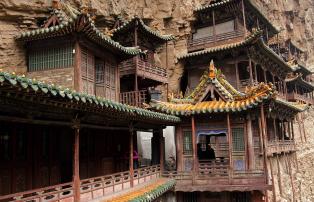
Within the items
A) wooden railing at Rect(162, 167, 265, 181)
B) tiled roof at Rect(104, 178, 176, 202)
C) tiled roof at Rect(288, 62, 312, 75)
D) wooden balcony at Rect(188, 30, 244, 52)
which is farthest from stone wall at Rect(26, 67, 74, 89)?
tiled roof at Rect(288, 62, 312, 75)

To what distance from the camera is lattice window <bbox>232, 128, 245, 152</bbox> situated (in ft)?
53.0

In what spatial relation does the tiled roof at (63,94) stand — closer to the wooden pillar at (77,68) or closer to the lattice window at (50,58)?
the wooden pillar at (77,68)

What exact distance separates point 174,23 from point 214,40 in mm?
4351

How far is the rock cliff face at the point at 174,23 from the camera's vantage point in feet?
50.4

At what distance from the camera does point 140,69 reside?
21672 mm

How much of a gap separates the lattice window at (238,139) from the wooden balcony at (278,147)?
167 inches

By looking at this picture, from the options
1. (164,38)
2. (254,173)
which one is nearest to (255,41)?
(164,38)

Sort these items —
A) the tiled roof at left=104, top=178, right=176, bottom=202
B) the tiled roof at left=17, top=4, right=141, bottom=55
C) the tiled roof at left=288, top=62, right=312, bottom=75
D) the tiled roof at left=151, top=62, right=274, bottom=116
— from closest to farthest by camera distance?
the tiled roof at left=104, top=178, right=176, bottom=202, the tiled roof at left=17, top=4, right=141, bottom=55, the tiled roof at left=151, top=62, right=274, bottom=116, the tiled roof at left=288, top=62, right=312, bottom=75

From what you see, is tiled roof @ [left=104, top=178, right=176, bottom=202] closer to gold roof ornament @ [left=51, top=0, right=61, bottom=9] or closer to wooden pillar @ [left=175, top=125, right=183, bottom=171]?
wooden pillar @ [left=175, top=125, right=183, bottom=171]

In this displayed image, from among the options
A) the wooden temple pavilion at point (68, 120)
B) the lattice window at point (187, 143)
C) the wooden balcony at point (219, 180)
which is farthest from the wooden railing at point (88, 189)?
the lattice window at point (187, 143)

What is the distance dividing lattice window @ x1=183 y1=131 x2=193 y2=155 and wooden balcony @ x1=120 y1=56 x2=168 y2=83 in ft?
20.9

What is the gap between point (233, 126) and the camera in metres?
16.2

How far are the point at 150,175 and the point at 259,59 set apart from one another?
548 inches

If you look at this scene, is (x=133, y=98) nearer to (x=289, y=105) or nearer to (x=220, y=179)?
(x=220, y=179)
